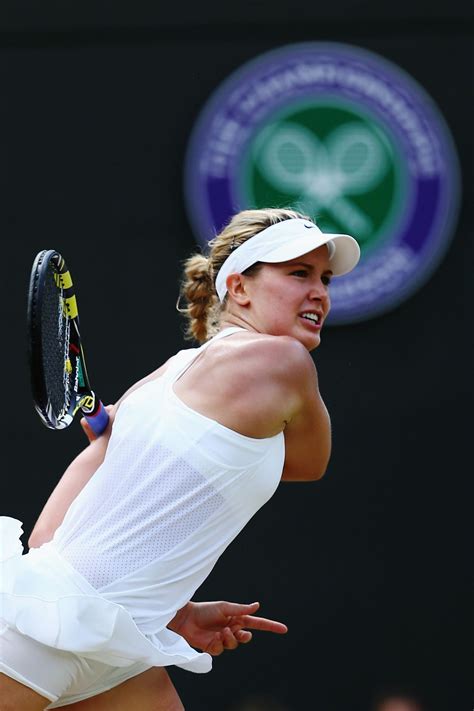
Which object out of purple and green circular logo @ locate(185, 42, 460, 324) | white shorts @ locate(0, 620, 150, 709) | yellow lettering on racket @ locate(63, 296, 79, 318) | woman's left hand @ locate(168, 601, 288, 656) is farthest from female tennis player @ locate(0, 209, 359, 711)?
purple and green circular logo @ locate(185, 42, 460, 324)

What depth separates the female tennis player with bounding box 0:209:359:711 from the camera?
2330mm

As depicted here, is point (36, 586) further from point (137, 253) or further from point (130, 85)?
point (130, 85)

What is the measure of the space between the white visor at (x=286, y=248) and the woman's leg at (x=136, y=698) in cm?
85

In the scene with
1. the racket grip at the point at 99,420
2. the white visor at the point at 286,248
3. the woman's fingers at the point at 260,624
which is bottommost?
the woman's fingers at the point at 260,624

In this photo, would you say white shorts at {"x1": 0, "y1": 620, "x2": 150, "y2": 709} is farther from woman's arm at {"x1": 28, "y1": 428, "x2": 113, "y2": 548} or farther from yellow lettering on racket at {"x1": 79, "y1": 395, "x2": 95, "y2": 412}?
yellow lettering on racket at {"x1": 79, "y1": 395, "x2": 95, "y2": 412}

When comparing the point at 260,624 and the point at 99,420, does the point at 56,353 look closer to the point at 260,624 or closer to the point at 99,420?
the point at 99,420

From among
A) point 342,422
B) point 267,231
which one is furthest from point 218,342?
point 342,422

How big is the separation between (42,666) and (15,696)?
0.07m

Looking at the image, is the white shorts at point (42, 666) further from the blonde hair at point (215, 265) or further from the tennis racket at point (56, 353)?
the blonde hair at point (215, 265)

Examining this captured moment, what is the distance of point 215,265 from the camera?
9.41 ft

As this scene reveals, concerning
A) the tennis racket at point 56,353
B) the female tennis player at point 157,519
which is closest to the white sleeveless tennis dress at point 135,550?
the female tennis player at point 157,519

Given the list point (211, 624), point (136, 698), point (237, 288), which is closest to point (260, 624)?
point (211, 624)

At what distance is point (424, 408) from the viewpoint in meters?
4.23

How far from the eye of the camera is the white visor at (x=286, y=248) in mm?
2646
